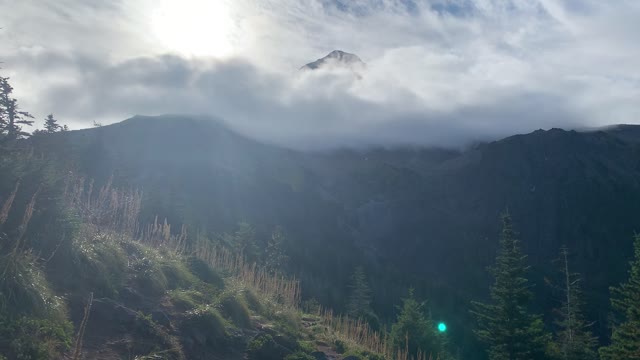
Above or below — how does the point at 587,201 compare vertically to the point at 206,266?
above

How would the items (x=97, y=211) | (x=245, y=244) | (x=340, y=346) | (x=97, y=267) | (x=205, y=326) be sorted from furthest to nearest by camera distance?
(x=245, y=244) < (x=97, y=211) < (x=340, y=346) < (x=205, y=326) < (x=97, y=267)

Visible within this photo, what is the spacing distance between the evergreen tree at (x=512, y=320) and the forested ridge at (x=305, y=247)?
0.32 ft

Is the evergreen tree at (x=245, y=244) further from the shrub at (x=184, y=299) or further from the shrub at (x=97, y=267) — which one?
the shrub at (x=97, y=267)

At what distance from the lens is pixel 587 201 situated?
530 ft

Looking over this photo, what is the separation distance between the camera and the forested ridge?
39.9ft

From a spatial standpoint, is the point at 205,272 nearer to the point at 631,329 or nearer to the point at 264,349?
the point at 264,349

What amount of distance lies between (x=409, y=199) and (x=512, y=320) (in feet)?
423

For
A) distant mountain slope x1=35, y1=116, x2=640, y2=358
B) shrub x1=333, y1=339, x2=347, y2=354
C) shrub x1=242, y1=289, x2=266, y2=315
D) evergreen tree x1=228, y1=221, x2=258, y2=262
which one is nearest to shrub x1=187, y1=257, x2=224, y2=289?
shrub x1=242, y1=289, x2=266, y2=315

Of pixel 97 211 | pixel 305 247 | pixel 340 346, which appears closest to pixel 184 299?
pixel 97 211

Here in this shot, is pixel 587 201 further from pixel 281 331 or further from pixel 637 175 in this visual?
pixel 281 331

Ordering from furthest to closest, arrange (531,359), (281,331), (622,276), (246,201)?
(622,276) < (246,201) < (531,359) < (281,331)

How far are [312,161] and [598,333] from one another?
89246mm

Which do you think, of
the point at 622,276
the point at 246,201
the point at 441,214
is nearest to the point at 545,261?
the point at 622,276

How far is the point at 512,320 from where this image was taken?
28.5 metres
